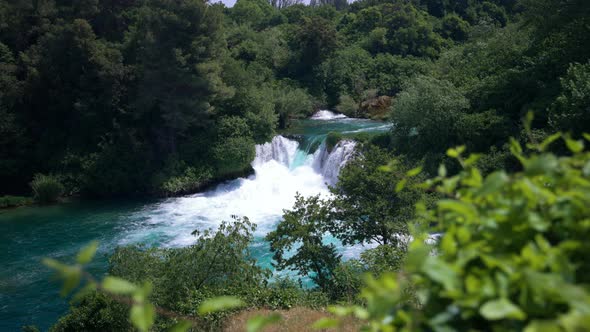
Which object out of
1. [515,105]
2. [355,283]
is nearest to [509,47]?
[515,105]

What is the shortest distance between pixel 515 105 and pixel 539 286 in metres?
16.7

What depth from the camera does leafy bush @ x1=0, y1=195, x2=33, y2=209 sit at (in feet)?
59.0

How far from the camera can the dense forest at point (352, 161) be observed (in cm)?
138

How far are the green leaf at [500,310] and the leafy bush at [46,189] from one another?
20691mm

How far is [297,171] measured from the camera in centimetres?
2084

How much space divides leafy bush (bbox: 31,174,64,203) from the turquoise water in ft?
2.30

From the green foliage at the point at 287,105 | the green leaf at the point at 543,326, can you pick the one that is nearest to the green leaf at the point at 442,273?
the green leaf at the point at 543,326

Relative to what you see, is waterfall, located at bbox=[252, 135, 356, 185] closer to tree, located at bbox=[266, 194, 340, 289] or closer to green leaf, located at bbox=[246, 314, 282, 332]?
tree, located at bbox=[266, 194, 340, 289]

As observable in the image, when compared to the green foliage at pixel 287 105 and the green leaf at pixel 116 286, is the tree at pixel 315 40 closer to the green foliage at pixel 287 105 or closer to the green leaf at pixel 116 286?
the green foliage at pixel 287 105

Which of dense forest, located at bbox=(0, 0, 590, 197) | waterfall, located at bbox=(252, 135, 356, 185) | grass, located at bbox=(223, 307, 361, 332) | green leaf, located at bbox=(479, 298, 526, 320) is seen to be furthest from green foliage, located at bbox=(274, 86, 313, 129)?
green leaf, located at bbox=(479, 298, 526, 320)

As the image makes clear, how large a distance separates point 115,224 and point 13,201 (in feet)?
19.3

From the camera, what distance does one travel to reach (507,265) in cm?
130

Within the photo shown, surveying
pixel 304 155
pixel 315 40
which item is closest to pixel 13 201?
pixel 304 155

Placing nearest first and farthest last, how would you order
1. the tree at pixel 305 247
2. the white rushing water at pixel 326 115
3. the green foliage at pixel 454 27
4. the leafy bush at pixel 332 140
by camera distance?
the tree at pixel 305 247 → the leafy bush at pixel 332 140 → the white rushing water at pixel 326 115 → the green foliage at pixel 454 27
